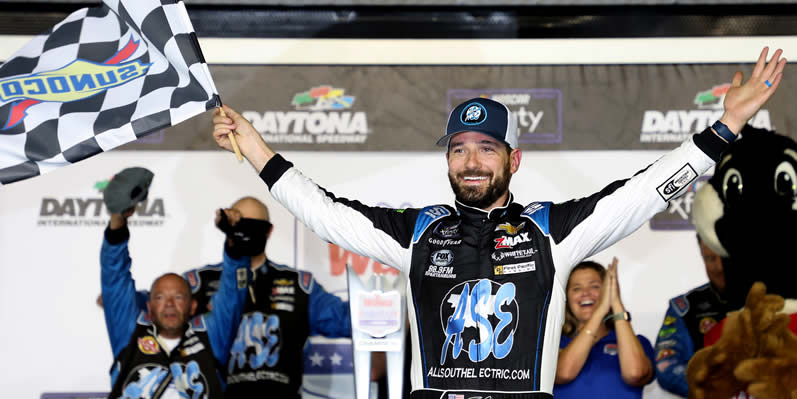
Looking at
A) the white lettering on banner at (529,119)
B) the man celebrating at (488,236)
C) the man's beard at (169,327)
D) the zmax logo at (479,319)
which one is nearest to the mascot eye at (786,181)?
the man celebrating at (488,236)

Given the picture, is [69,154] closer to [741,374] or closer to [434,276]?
[434,276]

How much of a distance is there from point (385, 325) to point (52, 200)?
2633 mm

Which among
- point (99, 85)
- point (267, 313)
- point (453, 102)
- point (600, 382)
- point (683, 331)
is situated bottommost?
point (600, 382)

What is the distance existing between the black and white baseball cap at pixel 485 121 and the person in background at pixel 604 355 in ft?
3.05

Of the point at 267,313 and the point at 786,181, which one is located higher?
the point at 786,181

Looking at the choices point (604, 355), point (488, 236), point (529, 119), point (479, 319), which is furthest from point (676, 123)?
point (479, 319)

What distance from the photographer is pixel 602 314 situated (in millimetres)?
3279

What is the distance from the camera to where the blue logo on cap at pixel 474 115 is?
267 cm

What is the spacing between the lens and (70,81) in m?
2.92

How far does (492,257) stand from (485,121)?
1.46ft

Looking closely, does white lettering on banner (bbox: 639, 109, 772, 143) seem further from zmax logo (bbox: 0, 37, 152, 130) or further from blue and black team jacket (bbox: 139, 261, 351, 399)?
zmax logo (bbox: 0, 37, 152, 130)

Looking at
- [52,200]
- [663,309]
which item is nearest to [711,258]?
[663,309]

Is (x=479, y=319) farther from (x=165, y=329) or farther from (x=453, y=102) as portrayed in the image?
(x=453, y=102)

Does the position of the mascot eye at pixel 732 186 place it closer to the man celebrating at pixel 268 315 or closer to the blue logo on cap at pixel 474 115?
the blue logo on cap at pixel 474 115
